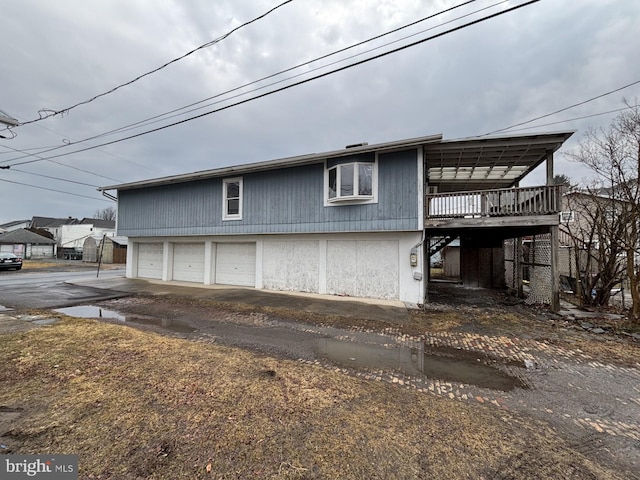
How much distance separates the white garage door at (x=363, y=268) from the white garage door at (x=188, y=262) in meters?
6.76

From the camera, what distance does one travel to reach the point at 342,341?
5262 millimetres

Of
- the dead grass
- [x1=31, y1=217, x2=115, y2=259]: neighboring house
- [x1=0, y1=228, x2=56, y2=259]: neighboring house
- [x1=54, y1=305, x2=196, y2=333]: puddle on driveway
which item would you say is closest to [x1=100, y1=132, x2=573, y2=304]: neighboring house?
[x1=54, y1=305, x2=196, y2=333]: puddle on driveway

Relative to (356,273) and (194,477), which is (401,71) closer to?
(356,273)

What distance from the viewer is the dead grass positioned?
6.68 feet

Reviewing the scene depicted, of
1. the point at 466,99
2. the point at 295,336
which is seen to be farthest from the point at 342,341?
the point at 466,99

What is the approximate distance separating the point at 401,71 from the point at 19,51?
1334 cm

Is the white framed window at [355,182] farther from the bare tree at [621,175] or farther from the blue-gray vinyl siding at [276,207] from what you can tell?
the bare tree at [621,175]

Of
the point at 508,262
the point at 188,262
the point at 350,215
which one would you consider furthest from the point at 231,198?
the point at 508,262

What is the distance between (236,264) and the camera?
1231 cm

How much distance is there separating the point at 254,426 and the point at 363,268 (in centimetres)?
757

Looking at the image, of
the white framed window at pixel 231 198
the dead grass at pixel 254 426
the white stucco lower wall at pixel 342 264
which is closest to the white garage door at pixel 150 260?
the white stucco lower wall at pixel 342 264

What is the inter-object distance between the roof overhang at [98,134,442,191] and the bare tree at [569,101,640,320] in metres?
4.45

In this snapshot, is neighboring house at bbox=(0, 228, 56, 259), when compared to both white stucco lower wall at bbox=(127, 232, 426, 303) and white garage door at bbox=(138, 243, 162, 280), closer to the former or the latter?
white garage door at bbox=(138, 243, 162, 280)

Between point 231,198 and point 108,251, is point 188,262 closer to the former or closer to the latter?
point 231,198
